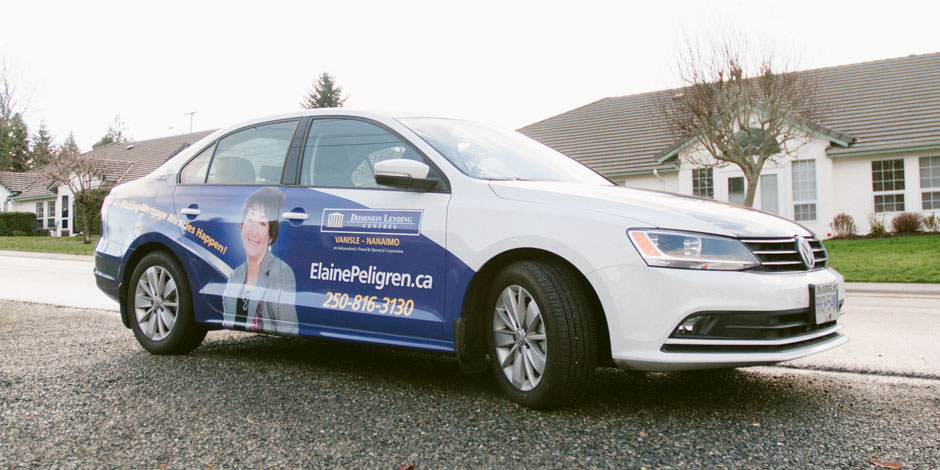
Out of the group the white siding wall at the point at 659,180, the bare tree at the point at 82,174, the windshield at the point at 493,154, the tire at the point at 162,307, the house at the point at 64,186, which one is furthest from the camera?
the house at the point at 64,186

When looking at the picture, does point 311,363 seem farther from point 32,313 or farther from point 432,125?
point 32,313

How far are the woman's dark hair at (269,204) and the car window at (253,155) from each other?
10 centimetres

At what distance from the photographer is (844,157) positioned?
2233 cm

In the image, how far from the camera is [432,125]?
188 inches

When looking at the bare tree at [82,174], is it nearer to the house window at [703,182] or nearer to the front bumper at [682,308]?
the house window at [703,182]

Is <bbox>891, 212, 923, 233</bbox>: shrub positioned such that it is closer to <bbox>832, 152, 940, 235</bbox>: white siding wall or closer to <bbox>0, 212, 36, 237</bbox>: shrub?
<bbox>832, 152, 940, 235</bbox>: white siding wall

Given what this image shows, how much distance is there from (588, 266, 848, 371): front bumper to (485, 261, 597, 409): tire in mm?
137

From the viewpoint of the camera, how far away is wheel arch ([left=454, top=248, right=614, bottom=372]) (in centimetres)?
380

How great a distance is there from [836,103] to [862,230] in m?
5.13

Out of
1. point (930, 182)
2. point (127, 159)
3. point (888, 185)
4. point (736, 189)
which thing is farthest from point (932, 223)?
point (127, 159)

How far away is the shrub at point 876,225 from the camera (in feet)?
69.9

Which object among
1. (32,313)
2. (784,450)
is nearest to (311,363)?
(784,450)

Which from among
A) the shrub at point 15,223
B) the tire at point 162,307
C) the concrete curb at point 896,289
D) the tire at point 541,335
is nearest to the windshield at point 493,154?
the tire at point 541,335

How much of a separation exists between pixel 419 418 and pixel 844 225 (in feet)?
69.5
